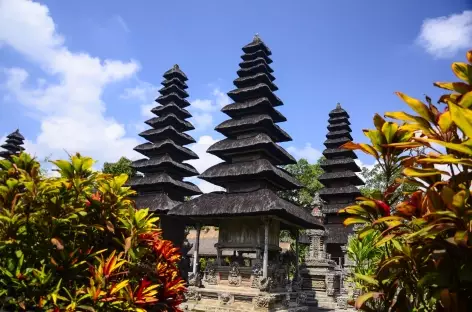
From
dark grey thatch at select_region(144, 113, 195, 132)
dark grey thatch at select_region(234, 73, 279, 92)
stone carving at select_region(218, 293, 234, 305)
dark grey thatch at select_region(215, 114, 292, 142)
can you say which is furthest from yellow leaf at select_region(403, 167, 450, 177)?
dark grey thatch at select_region(144, 113, 195, 132)

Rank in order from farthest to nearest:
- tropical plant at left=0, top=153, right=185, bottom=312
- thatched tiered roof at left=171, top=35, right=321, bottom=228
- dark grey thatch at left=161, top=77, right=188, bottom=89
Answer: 1. dark grey thatch at left=161, top=77, right=188, bottom=89
2. thatched tiered roof at left=171, top=35, right=321, bottom=228
3. tropical plant at left=0, top=153, right=185, bottom=312

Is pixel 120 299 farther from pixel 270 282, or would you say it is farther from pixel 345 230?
pixel 345 230

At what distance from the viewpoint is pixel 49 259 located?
3.78 m

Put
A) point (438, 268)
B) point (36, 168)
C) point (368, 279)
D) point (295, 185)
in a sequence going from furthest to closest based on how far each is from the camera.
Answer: point (295, 185) < point (36, 168) < point (368, 279) < point (438, 268)

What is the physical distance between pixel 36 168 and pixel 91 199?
784 mm

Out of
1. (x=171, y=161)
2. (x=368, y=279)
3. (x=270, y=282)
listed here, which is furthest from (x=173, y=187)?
(x=368, y=279)

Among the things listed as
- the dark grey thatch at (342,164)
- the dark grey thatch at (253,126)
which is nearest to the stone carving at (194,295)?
the dark grey thatch at (253,126)

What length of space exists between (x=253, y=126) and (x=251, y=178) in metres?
3.22

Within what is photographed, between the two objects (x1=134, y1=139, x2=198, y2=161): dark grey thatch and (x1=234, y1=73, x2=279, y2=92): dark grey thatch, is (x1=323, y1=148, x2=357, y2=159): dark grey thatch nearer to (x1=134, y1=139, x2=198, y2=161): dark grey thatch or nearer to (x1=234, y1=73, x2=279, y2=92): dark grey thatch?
(x1=234, y1=73, x2=279, y2=92): dark grey thatch

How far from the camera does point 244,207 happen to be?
16.8 m

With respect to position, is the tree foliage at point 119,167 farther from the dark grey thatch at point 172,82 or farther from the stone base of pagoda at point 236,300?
the stone base of pagoda at point 236,300

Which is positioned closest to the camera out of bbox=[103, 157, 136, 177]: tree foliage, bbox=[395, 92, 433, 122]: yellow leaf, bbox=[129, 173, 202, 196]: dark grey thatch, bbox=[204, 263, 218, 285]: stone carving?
bbox=[395, 92, 433, 122]: yellow leaf

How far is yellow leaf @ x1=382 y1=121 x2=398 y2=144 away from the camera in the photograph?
9.54 ft

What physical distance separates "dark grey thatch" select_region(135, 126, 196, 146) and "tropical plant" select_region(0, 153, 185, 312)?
2394cm
